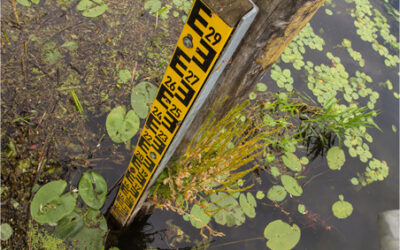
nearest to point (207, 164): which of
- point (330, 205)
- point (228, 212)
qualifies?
point (228, 212)

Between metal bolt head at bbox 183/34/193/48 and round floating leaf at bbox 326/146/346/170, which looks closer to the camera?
metal bolt head at bbox 183/34/193/48

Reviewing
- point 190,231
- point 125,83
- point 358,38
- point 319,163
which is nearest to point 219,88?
point 190,231

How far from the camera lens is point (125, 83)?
2.03m

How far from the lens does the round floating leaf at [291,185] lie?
207 centimetres

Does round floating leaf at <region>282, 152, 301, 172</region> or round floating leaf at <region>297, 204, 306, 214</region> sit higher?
round floating leaf at <region>282, 152, 301, 172</region>

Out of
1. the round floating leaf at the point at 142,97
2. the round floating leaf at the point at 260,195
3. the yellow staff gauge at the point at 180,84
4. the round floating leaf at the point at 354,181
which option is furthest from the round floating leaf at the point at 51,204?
the round floating leaf at the point at 354,181

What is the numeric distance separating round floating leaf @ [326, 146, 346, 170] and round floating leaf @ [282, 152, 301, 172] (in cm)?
32

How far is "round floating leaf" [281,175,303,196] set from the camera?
2.07 meters

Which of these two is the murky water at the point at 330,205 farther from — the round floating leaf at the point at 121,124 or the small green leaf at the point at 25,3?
the small green leaf at the point at 25,3

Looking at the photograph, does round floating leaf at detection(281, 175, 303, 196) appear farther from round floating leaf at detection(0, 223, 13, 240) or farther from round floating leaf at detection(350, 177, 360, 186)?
round floating leaf at detection(0, 223, 13, 240)

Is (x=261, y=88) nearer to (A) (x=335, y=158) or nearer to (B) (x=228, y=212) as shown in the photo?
(A) (x=335, y=158)

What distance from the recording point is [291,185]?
6.83 ft

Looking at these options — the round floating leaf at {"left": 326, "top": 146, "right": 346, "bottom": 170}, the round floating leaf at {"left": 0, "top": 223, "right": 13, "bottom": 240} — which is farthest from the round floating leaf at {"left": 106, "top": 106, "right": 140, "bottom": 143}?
the round floating leaf at {"left": 326, "top": 146, "right": 346, "bottom": 170}

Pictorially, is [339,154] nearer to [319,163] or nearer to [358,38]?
[319,163]
